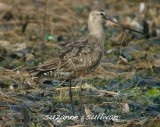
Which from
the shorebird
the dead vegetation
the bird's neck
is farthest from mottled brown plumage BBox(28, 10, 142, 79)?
the dead vegetation

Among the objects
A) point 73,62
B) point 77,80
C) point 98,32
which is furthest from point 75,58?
point 77,80

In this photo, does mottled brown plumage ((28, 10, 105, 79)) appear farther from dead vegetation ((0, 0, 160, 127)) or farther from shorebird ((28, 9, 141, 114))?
dead vegetation ((0, 0, 160, 127))

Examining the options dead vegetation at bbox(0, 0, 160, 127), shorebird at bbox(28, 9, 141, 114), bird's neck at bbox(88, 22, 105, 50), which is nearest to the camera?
dead vegetation at bbox(0, 0, 160, 127)

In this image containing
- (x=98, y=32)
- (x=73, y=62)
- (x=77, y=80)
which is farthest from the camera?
(x=77, y=80)

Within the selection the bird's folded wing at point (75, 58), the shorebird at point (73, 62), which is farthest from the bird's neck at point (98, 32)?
the bird's folded wing at point (75, 58)

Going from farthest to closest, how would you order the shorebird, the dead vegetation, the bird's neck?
the bird's neck, the shorebird, the dead vegetation

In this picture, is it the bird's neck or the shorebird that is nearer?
the shorebird

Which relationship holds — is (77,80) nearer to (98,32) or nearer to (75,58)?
(98,32)

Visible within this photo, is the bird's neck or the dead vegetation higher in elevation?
the bird's neck

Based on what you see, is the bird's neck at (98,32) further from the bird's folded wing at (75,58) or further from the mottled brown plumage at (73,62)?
the bird's folded wing at (75,58)

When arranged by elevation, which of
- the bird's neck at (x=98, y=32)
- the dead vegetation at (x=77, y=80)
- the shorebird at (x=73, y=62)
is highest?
the bird's neck at (x=98, y=32)

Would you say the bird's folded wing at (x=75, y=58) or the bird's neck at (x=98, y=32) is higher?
the bird's neck at (x=98, y=32)

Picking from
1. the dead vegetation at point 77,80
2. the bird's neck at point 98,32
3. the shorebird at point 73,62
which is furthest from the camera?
the bird's neck at point 98,32

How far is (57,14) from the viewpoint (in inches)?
580
